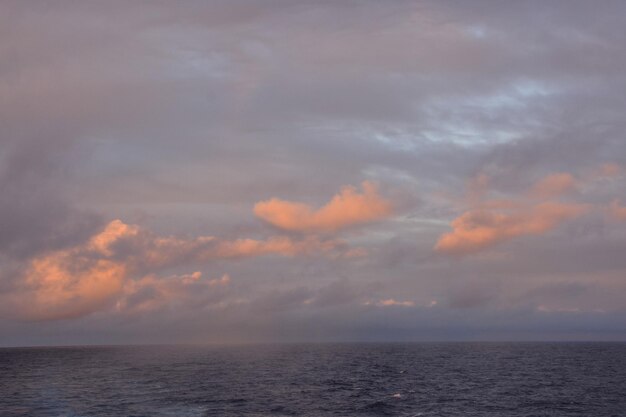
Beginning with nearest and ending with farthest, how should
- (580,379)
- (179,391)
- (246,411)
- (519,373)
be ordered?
(246,411), (179,391), (580,379), (519,373)

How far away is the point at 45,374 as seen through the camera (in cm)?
17338

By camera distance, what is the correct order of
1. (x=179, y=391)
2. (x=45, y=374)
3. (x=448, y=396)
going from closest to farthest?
(x=448, y=396)
(x=179, y=391)
(x=45, y=374)

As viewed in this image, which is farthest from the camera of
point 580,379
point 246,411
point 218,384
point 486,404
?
point 580,379

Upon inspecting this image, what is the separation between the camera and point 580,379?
142 meters

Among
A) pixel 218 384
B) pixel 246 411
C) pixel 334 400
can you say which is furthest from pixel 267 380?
pixel 246 411

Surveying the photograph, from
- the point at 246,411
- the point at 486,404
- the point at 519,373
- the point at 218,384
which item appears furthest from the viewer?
the point at 519,373

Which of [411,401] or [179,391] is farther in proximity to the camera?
[179,391]

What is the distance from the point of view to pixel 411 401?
102125mm

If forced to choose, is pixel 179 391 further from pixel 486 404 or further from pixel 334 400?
pixel 486 404

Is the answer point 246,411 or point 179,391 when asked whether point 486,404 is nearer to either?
point 246,411

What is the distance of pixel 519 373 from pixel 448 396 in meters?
60.3

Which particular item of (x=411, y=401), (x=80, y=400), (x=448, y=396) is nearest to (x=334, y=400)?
(x=411, y=401)

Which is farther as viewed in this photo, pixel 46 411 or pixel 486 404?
pixel 486 404

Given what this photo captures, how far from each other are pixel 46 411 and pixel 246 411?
32.3 m
